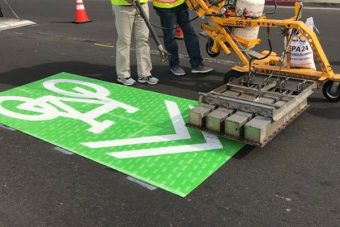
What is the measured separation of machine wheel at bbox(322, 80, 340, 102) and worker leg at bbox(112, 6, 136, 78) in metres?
2.68

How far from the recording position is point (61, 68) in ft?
23.6

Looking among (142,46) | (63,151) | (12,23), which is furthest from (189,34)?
(12,23)

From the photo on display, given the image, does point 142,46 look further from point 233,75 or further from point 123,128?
point 123,128

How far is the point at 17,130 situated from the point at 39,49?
14.0ft

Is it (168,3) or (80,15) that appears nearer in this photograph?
(168,3)

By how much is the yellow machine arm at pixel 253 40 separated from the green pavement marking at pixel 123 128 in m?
0.93

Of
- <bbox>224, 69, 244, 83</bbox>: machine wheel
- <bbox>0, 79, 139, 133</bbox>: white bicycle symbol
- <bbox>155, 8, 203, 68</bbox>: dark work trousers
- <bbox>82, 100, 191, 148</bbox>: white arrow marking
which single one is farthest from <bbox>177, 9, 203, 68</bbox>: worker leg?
<bbox>82, 100, 191, 148</bbox>: white arrow marking

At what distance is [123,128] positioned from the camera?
4656mm

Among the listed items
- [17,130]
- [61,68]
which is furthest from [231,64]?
[17,130]

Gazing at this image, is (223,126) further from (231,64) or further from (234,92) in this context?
(231,64)

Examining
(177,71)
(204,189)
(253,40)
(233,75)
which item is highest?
(253,40)

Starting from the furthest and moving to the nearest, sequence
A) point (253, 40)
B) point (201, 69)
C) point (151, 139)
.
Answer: point (201, 69), point (253, 40), point (151, 139)

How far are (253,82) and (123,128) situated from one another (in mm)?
1741

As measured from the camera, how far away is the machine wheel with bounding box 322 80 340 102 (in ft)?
17.0
